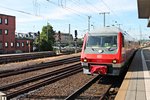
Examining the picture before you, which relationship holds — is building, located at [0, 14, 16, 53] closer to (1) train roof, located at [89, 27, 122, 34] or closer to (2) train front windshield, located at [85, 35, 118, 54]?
(1) train roof, located at [89, 27, 122, 34]

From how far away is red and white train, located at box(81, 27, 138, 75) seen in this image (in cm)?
1208

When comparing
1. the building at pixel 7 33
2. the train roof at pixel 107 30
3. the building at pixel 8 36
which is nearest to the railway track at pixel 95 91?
the train roof at pixel 107 30

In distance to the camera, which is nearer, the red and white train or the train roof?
the red and white train

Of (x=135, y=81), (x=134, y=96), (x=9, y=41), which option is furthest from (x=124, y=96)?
(x=9, y=41)

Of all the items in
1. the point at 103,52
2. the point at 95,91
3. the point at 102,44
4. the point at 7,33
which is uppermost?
the point at 7,33

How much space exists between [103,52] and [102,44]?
1.81 feet

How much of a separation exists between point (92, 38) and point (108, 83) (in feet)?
7.84

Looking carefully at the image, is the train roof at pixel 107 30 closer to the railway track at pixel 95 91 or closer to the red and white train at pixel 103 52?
the red and white train at pixel 103 52

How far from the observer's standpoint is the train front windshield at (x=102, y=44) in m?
12.5

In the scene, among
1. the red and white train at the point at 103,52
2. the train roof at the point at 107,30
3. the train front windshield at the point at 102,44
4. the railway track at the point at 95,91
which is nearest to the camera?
the railway track at the point at 95,91

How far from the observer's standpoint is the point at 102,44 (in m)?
12.8

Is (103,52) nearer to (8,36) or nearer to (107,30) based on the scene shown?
(107,30)

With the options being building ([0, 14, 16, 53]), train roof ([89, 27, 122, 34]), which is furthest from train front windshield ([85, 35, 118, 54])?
building ([0, 14, 16, 53])

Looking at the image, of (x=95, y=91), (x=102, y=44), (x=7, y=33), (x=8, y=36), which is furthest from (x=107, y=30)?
(x=8, y=36)
